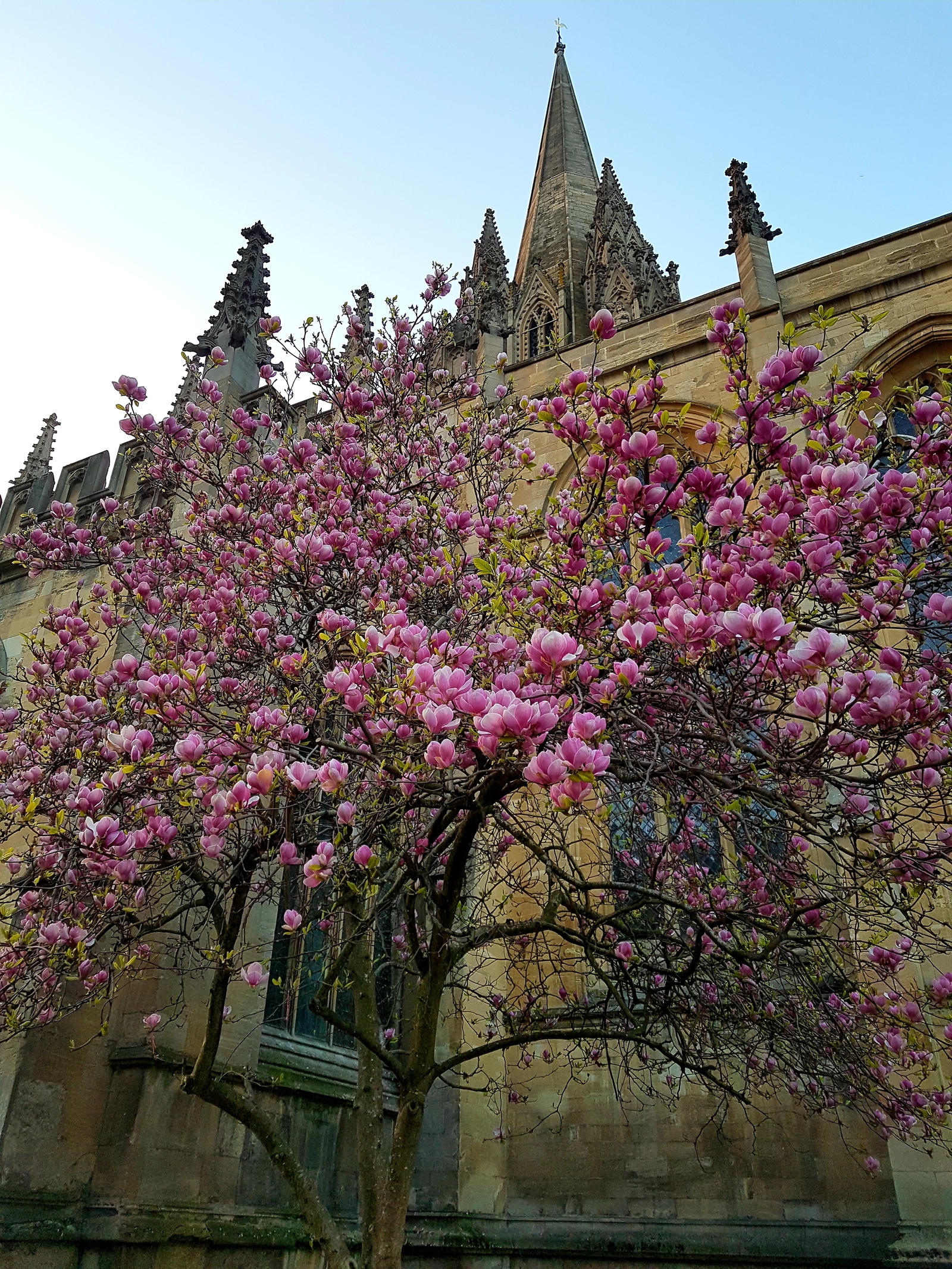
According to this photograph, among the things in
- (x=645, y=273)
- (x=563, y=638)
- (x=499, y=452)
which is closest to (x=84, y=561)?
(x=499, y=452)

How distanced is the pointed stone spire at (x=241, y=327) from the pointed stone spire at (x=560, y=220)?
1662 cm

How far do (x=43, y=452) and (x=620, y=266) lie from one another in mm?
19105

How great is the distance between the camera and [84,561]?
8492 mm

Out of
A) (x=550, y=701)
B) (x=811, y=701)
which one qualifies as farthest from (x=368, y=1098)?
(x=811, y=701)

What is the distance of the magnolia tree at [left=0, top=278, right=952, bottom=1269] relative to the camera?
3090 mm

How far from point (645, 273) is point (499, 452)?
66.8ft

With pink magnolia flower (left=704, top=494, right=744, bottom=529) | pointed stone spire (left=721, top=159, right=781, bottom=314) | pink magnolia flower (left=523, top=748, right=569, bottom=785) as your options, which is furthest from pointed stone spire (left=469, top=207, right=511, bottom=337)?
pink magnolia flower (left=523, top=748, right=569, bottom=785)

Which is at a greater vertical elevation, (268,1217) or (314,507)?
(314,507)

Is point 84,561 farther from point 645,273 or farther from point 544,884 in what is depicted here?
point 645,273

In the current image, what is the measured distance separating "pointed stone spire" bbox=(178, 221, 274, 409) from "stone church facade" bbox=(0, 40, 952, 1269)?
0.44 m

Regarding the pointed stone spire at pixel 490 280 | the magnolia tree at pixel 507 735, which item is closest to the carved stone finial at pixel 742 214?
the pointed stone spire at pixel 490 280

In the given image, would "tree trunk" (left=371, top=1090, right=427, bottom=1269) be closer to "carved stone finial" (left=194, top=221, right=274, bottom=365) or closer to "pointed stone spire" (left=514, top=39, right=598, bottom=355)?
"carved stone finial" (left=194, top=221, right=274, bottom=365)

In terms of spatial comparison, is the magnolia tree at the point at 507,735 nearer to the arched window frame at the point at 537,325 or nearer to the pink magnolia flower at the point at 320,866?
the pink magnolia flower at the point at 320,866

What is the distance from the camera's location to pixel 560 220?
102 feet
